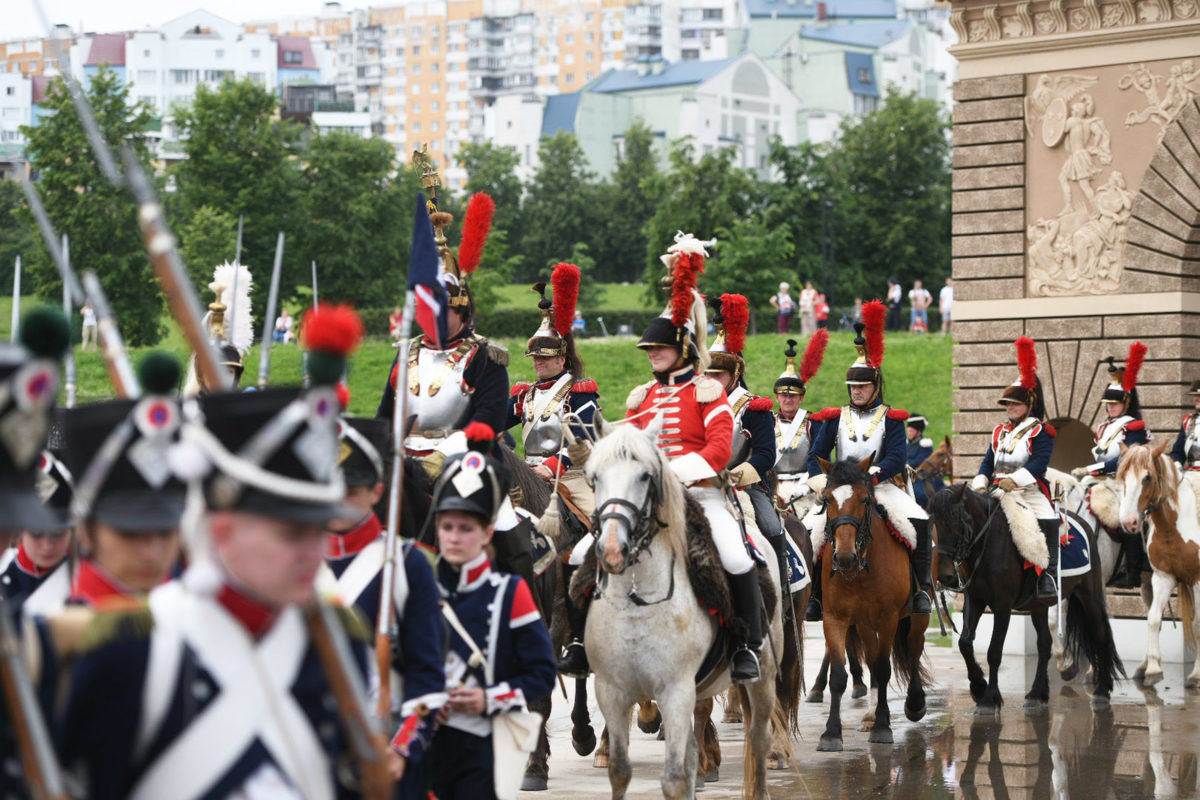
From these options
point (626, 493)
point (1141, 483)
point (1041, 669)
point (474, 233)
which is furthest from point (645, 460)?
point (1141, 483)

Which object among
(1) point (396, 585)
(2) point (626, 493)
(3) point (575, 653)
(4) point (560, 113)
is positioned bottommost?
(3) point (575, 653)

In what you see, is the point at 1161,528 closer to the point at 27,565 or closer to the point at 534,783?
the point at 534,783

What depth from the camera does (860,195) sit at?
75.4 m

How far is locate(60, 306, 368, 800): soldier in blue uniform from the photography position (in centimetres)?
327

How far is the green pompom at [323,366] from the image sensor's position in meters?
3.34

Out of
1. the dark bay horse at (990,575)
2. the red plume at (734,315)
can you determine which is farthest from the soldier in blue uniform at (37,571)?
the dark bay horse at (990,575)

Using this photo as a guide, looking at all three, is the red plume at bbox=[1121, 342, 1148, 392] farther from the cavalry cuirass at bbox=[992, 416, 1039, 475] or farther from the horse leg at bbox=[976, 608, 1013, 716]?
the horse leg at bbox=[976, 608, 1013, 716]

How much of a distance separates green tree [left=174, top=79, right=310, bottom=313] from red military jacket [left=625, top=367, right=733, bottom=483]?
5733 cm

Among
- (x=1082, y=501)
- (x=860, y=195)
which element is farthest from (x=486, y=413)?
(x=860, y=195)

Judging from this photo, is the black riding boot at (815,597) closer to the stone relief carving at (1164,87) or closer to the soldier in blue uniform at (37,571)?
the soldier in blue uniform at (37,571)

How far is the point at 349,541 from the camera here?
567 centimetres

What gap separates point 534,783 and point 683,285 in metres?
3.32

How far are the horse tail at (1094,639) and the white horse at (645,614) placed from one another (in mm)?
7603

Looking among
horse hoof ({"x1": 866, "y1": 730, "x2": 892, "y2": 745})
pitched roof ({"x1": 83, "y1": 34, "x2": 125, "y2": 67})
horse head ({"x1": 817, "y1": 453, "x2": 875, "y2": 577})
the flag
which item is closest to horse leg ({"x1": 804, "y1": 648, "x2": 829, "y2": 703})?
horse hoof ({"x1": 866, "y1": 730, "x2": 892, "y2": 745})
